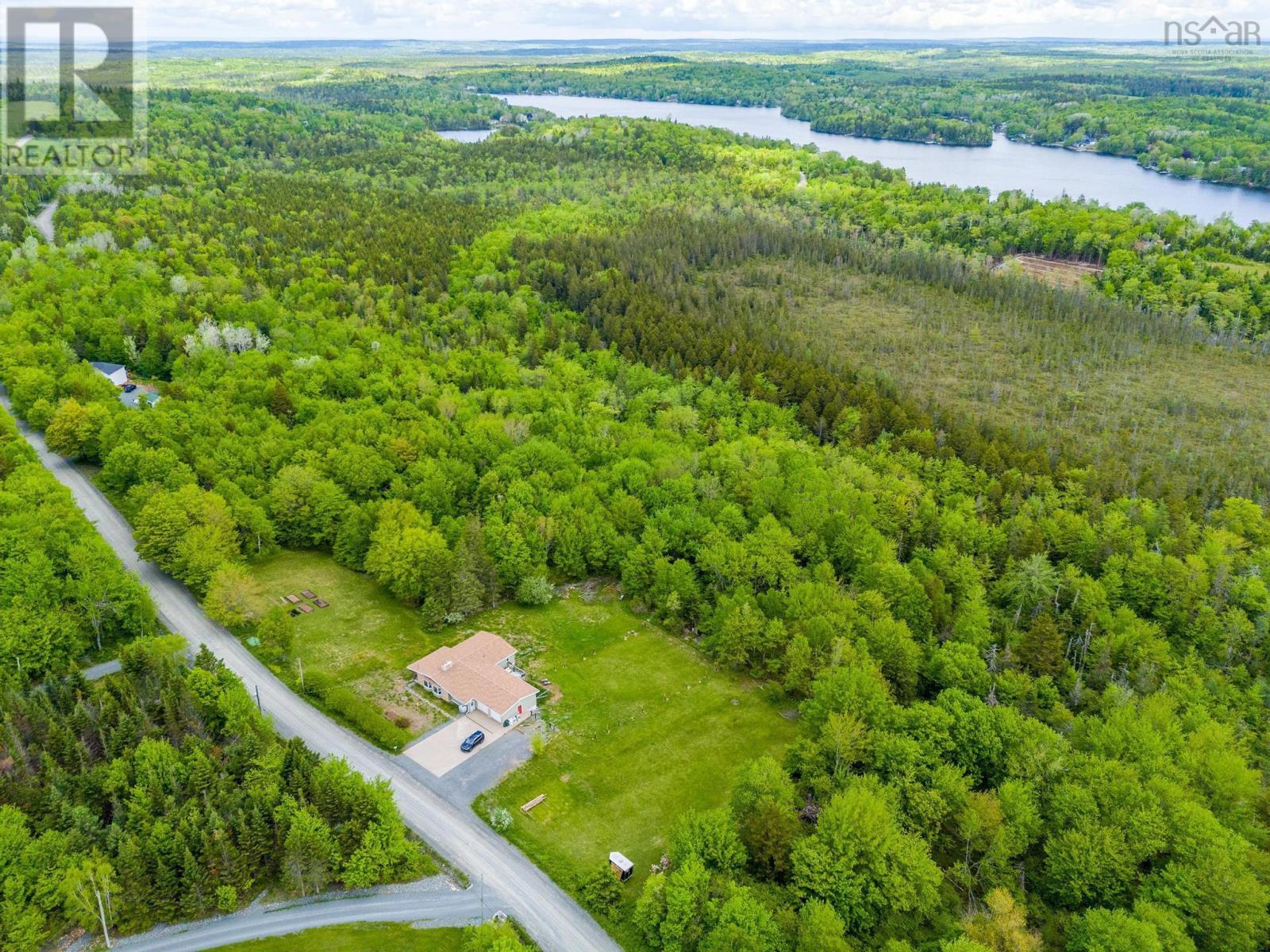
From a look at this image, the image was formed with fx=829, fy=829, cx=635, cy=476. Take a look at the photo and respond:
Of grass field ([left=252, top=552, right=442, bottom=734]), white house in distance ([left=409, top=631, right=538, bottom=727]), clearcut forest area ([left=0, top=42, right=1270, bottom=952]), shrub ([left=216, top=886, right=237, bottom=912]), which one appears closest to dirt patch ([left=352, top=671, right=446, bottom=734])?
grass field ([left=252, top=552, right=442, bottom=734])

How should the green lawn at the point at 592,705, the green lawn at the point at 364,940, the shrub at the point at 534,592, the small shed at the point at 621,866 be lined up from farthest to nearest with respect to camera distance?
the shrub at the point at 534,592 → the green lawn at the point at 592,705 → the small shed at the point at 621,866 → the green lawn at the point at 364,940

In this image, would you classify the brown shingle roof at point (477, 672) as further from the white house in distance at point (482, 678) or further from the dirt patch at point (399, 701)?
the dirt patch at point (399, 701)

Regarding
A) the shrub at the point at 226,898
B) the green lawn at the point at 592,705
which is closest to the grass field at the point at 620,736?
the green lawn at the point at 592,705

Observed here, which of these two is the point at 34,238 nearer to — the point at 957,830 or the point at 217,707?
the point at 217,707

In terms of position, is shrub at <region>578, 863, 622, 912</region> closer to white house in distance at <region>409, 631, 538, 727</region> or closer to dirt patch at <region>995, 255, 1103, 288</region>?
white house in distance at <region>409, 631, 538, 727</region>

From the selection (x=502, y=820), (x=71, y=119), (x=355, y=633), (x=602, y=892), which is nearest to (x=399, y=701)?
(x=355, y=633)

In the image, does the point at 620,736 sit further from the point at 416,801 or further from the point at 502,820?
the point at 416,801

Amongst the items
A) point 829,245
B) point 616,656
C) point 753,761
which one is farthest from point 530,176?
point 753,761
